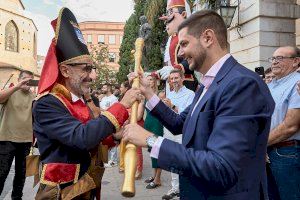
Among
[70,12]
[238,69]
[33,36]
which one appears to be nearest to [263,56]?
[70,12]

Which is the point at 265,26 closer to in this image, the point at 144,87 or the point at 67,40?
the point at 144,87

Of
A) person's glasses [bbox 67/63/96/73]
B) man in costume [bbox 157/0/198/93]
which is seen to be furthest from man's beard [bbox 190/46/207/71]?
man in costume [bbox 157/0/198/93]

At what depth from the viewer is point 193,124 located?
2.04 m

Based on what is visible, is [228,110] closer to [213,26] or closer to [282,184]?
[213,26]

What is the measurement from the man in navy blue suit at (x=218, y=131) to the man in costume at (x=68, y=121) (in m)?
0.67

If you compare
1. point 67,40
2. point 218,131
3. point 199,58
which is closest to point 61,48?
point 67,40

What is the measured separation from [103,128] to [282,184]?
2245 millimetres

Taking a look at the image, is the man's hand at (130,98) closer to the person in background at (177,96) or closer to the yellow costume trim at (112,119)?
the yellow costume trim at (112,119)

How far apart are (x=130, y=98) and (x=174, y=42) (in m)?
2.27

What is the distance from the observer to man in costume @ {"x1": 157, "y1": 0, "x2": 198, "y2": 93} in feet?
15.6

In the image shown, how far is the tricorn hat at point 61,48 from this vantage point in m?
2.83

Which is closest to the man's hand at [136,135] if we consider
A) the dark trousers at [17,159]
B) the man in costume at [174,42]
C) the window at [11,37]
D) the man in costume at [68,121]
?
the man in costume at [68,121]

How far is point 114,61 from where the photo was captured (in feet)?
282

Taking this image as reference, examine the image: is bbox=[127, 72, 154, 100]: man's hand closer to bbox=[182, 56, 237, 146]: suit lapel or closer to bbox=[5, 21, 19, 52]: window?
bbox=[182, 56, 237, 146]: suit lapel
